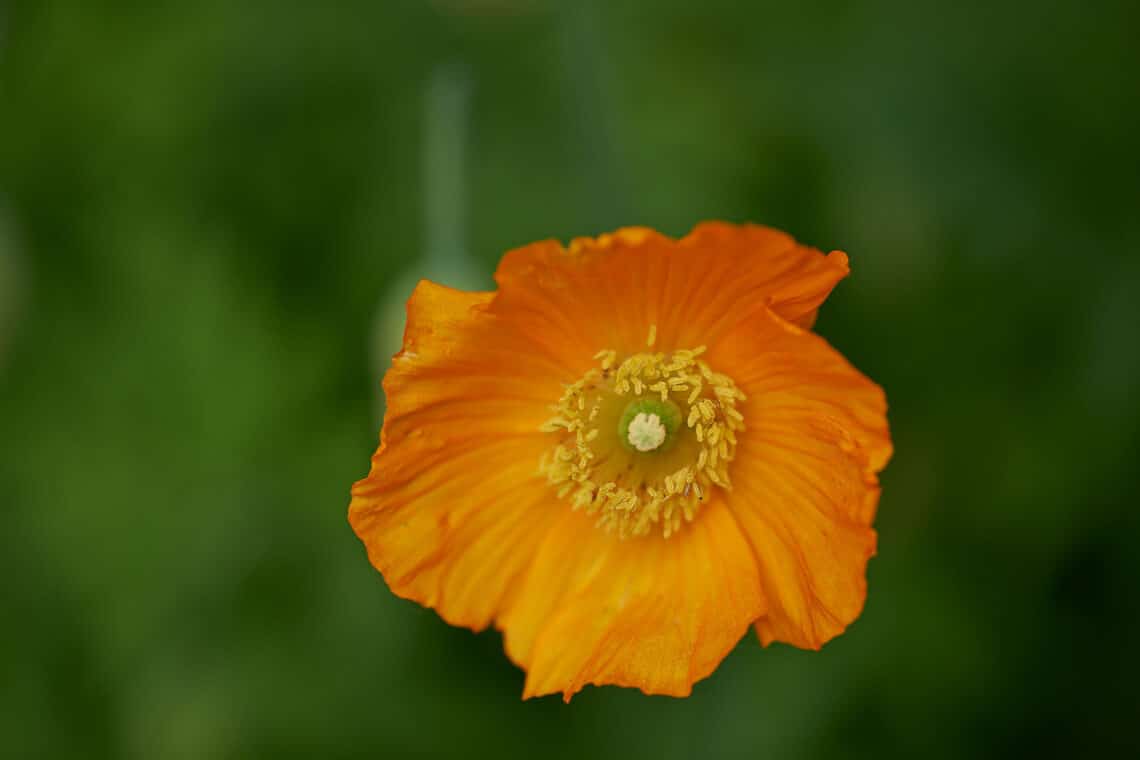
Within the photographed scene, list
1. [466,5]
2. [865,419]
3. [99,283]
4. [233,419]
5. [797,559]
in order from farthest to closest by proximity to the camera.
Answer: [99,283]
[233,419]
[466,5]
[797,559]
[865,419]

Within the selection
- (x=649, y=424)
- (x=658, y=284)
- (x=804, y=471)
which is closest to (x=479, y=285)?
(x=649, y=424)

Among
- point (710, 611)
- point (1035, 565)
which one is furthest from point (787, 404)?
point (1035, 565)

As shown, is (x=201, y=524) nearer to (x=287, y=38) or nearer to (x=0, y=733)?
(x=0, y=733)

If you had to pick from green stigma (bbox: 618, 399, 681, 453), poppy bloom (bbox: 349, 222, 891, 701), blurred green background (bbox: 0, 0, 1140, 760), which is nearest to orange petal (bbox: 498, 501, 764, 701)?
poppy bloom (bbox: 349, 222, 891, 701)

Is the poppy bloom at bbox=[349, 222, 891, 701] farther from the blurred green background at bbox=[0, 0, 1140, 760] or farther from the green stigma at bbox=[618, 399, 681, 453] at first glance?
the blurred green background at bbox=[0, 0, 1140, 760]

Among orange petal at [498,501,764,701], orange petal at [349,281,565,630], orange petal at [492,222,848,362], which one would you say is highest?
orange petal at [492,222,848,362]

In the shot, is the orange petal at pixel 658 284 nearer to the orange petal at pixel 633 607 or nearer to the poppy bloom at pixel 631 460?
the poppy bloom at pixel 631 460
